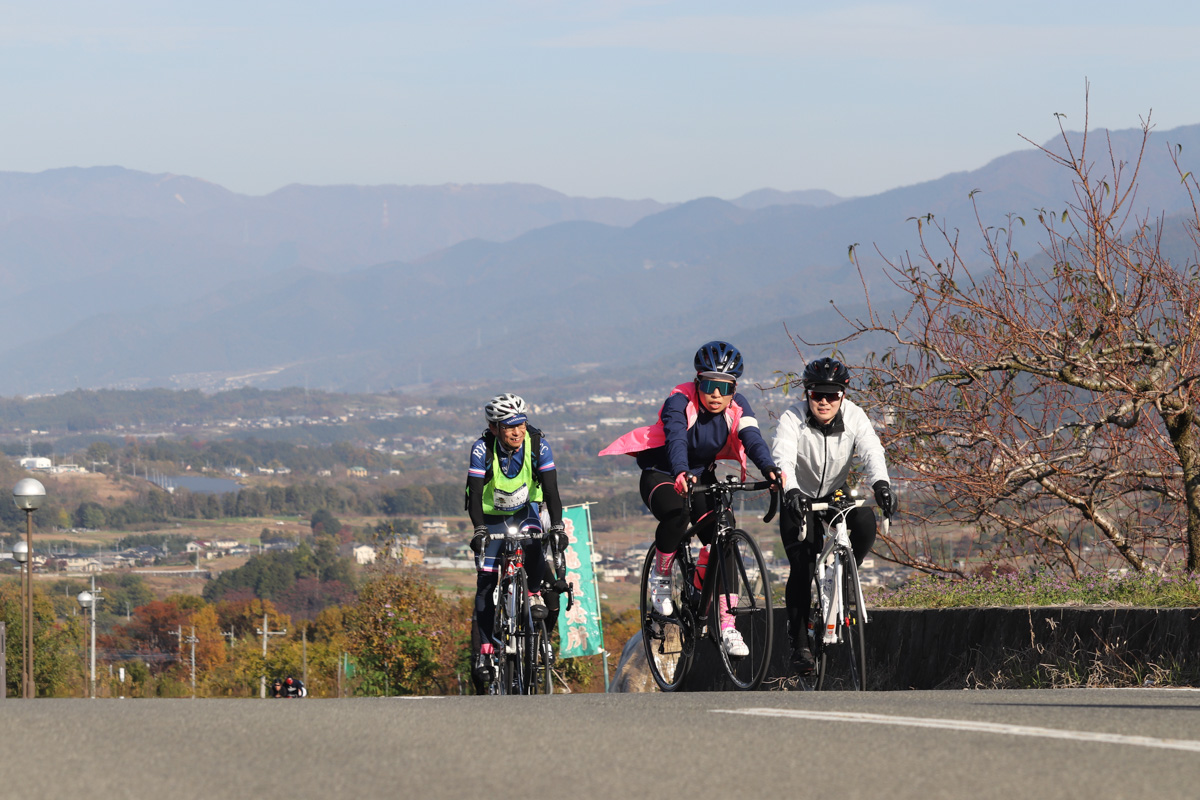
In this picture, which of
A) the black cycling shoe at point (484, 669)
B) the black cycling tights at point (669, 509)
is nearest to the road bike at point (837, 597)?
the black cycling tights at point (669, 509)

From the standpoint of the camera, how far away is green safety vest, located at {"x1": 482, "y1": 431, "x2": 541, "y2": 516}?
30.8 ft

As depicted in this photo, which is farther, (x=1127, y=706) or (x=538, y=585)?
(x=538, y=585)

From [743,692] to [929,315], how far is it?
5612mm

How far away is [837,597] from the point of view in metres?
7.87

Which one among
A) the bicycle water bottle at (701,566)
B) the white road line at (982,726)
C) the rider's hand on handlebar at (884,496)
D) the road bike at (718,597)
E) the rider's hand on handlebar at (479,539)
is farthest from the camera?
the rider's hand on handlebar at (479,539)

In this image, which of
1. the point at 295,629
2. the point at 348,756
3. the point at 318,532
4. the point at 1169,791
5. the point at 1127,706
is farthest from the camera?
the point at 318,532

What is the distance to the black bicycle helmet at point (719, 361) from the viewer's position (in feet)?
27.6

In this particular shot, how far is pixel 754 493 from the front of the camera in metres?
8.35

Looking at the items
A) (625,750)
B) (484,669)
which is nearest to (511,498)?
(484,669)

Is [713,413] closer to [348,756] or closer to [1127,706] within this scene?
[1127,706]

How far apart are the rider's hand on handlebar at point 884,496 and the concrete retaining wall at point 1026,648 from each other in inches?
56.2

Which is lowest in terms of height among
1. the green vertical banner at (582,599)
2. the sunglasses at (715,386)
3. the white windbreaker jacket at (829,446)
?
the green vertical banner at (582,599)

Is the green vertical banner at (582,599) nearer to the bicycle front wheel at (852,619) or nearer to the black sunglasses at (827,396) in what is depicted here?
the black sunglasses at (827,396)

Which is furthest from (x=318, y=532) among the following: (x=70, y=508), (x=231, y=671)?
(x=231, y=671)
